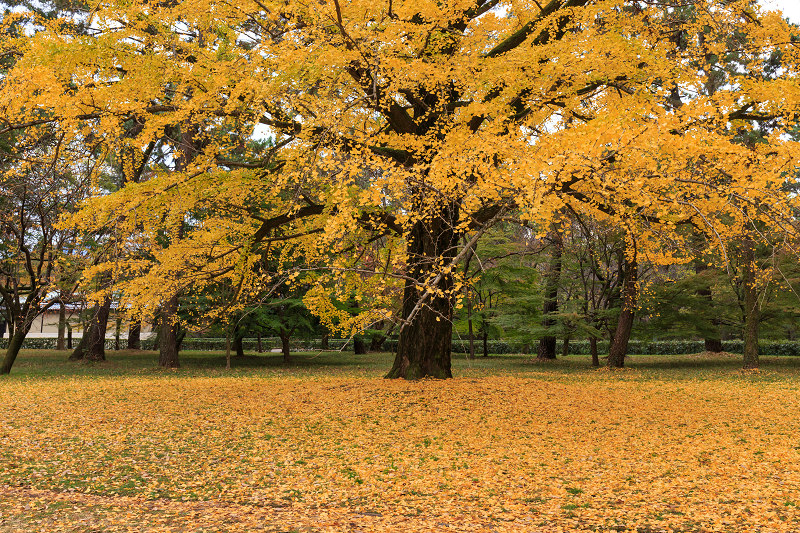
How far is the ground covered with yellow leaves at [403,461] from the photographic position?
4516 millimetres

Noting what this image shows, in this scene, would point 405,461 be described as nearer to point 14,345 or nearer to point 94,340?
point 14,345

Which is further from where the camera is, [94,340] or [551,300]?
[551,300]

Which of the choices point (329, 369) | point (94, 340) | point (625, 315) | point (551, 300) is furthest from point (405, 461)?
point (94, 340)

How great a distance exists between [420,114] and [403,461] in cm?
736

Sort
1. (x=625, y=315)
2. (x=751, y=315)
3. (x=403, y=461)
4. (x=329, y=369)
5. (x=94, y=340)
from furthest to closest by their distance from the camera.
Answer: (x=94, y=340), (x=329, y=369), (x=625, y=315), (x=751, y=315), (x=403, y=461)

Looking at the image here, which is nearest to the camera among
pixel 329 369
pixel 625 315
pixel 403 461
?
pixel 403 461

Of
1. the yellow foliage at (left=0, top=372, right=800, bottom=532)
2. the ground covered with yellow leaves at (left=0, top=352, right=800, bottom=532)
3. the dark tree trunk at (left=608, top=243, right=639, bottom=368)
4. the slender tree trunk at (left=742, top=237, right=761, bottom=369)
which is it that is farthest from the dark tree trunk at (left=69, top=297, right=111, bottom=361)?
→ the slender tree trunk at (left=742, top=237, right=761, bottom=369)

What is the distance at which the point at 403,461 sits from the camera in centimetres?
629

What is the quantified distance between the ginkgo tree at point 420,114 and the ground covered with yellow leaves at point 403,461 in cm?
163

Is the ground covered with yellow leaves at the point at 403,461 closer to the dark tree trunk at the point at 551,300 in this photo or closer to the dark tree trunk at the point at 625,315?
the dark tree trunk at the point at 625,315

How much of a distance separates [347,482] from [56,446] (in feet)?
11.9

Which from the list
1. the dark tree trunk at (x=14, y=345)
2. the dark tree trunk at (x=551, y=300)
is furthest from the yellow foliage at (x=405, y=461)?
the dark tree trunk at (x=551, y=300)

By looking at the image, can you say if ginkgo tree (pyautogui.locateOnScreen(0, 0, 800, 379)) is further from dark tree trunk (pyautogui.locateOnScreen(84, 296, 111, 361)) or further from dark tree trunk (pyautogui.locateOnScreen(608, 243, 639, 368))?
dark tree trunk (pyautogui.locateOnScreen(84, 296, 111, 361))

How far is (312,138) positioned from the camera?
9.95m
